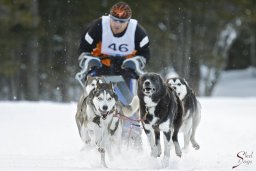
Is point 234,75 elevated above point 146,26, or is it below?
below

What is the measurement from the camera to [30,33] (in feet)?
80.4

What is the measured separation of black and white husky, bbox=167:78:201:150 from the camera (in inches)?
302

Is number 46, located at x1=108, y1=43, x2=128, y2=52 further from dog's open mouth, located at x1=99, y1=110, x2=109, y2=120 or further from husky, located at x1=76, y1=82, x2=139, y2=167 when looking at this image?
dog's open mouth, located at x1=99, y1=110, x2=109, y2=120

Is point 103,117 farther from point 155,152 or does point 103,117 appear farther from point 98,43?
point 98,43

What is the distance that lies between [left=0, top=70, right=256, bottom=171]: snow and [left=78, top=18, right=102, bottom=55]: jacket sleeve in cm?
120

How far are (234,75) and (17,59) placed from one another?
1778 centimetres

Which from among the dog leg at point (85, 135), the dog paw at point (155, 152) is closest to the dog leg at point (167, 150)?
the dog paw at point (155, 152)

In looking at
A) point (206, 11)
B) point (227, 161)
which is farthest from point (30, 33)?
point (227, 161)

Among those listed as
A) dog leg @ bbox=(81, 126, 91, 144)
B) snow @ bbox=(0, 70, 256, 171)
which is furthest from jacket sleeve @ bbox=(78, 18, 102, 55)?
snow @ bbox=(0, 70, 256, 171)

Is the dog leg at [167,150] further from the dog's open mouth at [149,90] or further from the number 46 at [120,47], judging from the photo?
the number 46 at [120,47]

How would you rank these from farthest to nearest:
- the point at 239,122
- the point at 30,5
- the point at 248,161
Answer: the point at 30,5, the point at 239,122, the point at 248,161

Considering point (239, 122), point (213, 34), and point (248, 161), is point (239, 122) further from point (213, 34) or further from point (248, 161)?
point (213, 34)

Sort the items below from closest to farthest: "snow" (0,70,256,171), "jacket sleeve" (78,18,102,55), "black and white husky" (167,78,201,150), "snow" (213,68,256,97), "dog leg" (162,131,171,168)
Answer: "dog leg" (162,131,171,168), "snow" (0,70,256,171), "black and white husky" (167,78,201,150), "jacket sleeve" (78,18,102,55), "snow" (213,68,256,97)

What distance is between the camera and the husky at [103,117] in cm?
693
